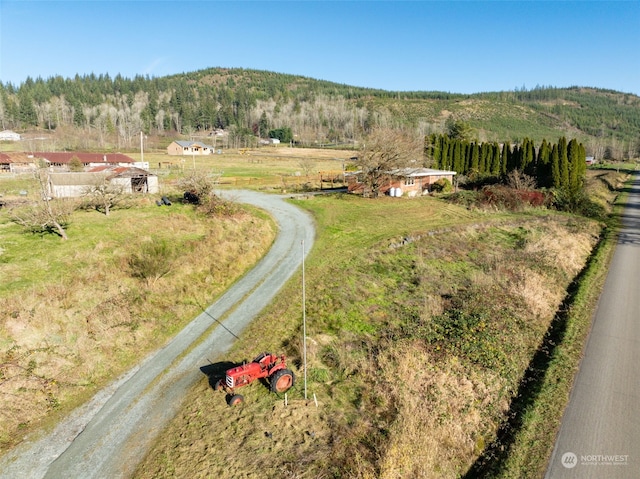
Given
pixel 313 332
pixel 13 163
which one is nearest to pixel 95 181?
pixel 313 332

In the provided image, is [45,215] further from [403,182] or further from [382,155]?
[403,182]

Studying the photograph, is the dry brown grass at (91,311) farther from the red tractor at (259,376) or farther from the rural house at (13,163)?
the rural house at (13,163)

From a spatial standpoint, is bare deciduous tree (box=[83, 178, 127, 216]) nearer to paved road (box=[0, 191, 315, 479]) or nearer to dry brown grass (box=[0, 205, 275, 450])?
dry brown grass (box=[0, 205, 275, 450])

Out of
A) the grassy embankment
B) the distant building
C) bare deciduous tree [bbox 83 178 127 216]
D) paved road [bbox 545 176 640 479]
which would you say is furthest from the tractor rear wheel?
the distant building

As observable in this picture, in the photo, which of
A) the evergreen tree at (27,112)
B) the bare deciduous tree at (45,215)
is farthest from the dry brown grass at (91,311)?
the evergreen tree at (27,112)

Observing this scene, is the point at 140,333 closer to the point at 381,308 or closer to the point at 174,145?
the point at 381,308
